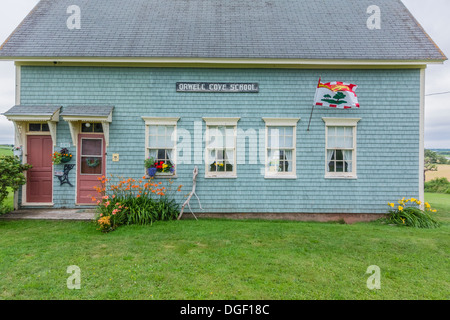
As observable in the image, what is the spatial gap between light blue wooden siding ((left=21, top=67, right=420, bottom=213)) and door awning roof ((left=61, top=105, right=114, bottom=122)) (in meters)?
0.29

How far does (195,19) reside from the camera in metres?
8.73

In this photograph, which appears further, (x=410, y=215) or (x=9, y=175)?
(x=410, y=215)

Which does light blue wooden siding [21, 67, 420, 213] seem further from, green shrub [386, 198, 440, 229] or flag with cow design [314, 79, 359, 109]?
flag with cow design [314, 79, 359, 109]

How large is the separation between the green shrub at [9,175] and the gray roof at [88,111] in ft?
6.25

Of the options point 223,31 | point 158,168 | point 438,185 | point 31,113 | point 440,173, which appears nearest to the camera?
point 31,113

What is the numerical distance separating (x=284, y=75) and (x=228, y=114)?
2150 mm

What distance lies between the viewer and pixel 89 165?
301 inches

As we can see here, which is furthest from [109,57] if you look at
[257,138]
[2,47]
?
[257,138]

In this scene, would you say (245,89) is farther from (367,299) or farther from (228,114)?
(367,299)

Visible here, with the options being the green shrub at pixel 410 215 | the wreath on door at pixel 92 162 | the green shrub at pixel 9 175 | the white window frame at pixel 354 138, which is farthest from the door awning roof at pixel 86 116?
the green shrub at pixel 410 215

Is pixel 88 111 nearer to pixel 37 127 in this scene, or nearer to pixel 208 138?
pixel 37 127

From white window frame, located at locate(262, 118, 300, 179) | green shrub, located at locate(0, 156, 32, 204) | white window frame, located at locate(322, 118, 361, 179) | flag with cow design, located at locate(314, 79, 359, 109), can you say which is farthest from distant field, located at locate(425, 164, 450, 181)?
green shrub, located at locate(0, 156, 32, 204)

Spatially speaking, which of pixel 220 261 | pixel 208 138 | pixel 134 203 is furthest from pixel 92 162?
pixel 220 261

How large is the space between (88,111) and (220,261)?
593cm
